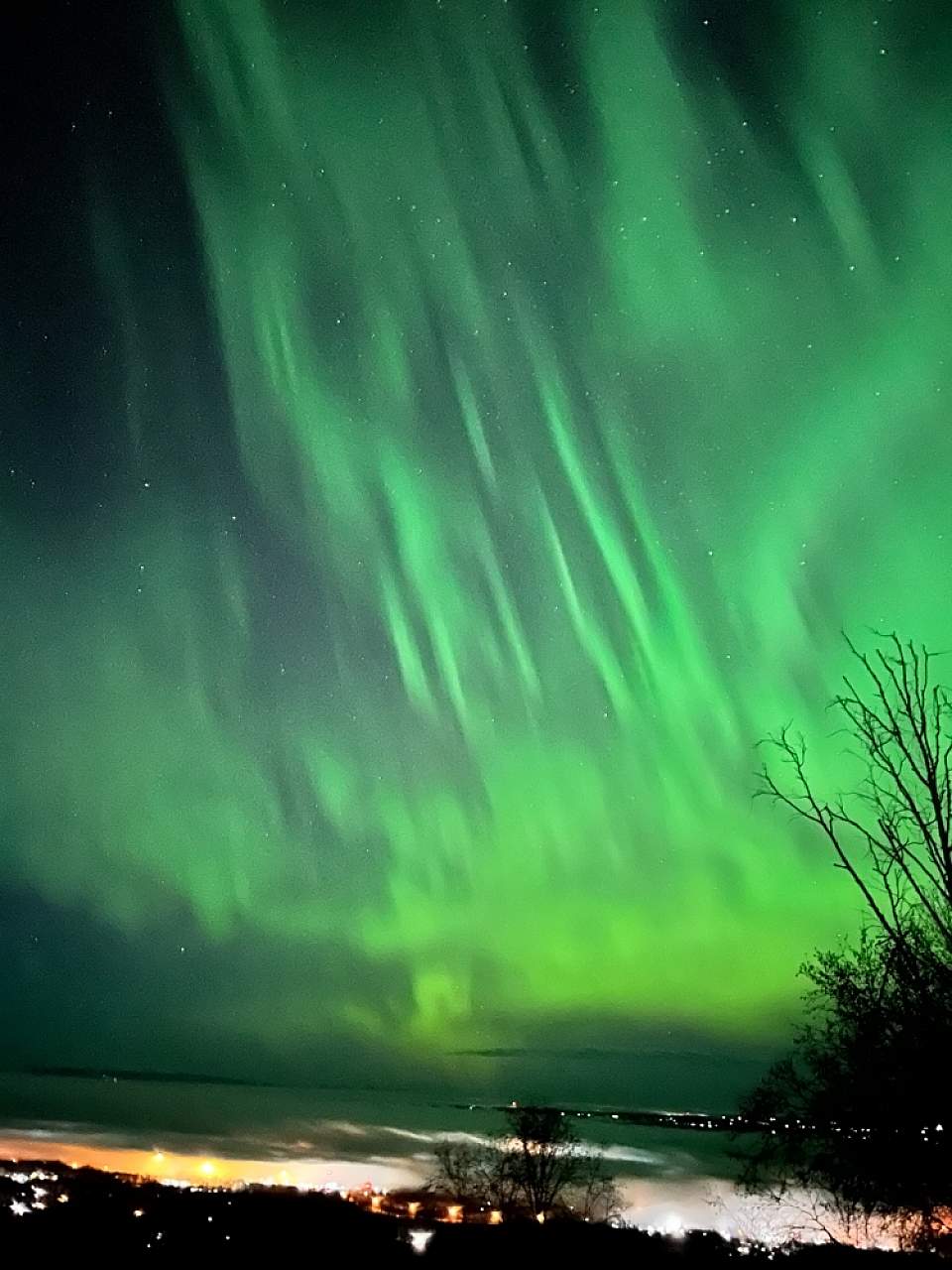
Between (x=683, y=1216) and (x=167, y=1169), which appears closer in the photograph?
(x=683, y=1216)

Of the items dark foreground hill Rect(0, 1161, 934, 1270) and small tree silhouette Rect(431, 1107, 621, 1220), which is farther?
small tree silhouette Rect(431, 1107, 621, 1220)

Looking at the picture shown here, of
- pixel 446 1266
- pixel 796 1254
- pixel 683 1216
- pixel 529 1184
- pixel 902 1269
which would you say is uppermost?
pixel 902 1269

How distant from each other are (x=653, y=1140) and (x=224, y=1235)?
152m

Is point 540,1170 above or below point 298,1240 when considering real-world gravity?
below

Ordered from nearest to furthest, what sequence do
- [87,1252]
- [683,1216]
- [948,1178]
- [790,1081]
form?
[948,1178] < [790,1081] < [87,1252] < [683,1216]

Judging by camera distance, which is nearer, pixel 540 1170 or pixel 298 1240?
pixel 298 1240

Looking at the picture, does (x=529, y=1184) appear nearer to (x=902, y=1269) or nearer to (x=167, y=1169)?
(x=902, y=1269)

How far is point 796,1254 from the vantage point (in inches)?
1185

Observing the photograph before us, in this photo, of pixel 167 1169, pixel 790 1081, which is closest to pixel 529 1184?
pixel 790 1081

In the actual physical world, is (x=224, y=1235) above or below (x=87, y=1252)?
below

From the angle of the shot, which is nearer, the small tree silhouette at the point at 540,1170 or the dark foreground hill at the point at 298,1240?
the dark foreground hill at the point at 298,1240

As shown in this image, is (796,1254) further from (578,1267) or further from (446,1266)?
(446,1266)

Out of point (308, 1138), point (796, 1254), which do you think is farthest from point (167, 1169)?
point (796, 1254)

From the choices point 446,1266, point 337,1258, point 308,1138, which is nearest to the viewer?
point 446,1266
